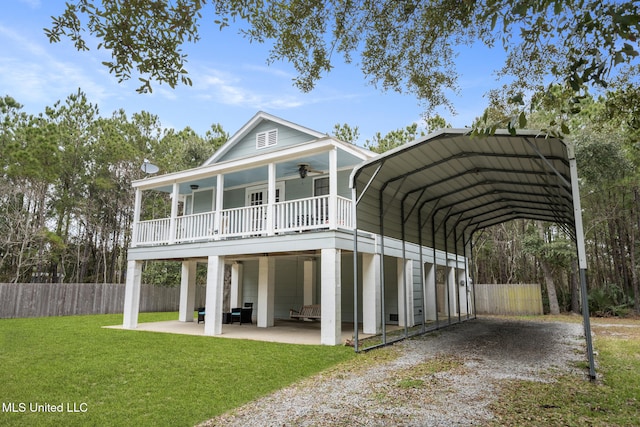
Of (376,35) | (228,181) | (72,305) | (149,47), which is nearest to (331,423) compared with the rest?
(149,47)

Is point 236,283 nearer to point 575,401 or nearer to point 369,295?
point 369,295

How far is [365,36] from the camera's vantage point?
659cm

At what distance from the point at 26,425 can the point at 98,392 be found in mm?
1158

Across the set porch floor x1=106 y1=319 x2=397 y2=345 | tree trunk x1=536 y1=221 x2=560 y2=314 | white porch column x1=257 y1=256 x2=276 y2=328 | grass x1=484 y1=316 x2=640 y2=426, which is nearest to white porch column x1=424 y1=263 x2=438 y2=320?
porch floor x1=106 y1=319 x2=397 y2=345

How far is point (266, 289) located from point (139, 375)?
6487 millimetres

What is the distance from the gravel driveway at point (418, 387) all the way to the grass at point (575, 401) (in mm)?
235

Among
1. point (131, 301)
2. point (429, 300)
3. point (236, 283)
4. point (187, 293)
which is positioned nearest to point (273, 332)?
point (236, 283)

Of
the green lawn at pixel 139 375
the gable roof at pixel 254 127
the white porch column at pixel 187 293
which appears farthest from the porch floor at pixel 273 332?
the gable roof at pixel 254 127

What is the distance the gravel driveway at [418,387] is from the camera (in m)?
4.21

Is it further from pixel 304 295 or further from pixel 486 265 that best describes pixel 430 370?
pixel 486 265

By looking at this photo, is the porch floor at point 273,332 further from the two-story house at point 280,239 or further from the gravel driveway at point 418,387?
the gravel driveway at point 418,387

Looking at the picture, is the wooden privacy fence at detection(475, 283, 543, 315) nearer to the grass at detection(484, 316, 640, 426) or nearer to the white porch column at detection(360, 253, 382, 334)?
the white porch column at detection(360, 253, 382, 334)

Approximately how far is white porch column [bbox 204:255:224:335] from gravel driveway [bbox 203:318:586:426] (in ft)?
15.7

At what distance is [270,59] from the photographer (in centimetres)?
629
